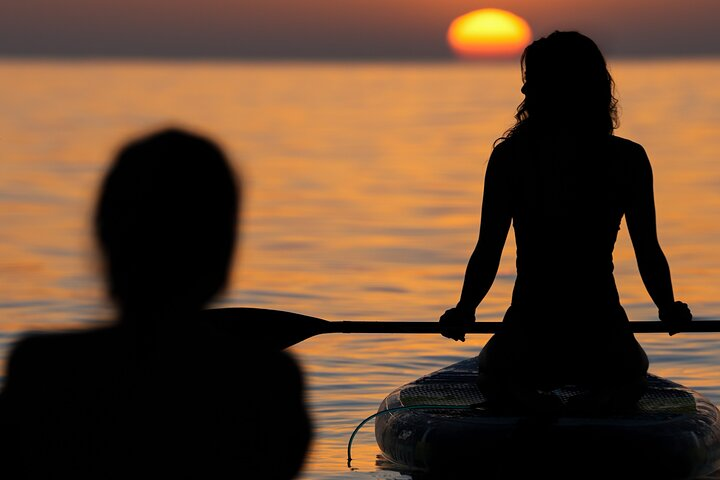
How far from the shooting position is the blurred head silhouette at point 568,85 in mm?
5121

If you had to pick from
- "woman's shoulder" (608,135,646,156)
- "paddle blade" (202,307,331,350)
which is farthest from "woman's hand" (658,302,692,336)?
"paddle blade" (202,307,331,350)

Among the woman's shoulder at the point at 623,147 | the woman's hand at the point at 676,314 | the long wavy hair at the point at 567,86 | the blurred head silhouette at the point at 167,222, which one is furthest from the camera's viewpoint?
the woman's hand at the point at 676,314

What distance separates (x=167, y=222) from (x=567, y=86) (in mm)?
3224

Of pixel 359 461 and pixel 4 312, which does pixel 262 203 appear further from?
pixel 359 461

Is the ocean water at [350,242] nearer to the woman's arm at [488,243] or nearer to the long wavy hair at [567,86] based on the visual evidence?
the woman's arm at [488,243]

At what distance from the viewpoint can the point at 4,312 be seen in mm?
11070

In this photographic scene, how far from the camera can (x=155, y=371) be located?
2.12m

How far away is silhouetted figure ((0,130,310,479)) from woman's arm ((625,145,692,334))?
10.5 ft

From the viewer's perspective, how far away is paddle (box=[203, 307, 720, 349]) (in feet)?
17.7

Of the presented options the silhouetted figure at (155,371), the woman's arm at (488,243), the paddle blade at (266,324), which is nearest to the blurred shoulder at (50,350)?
the silhouetted figure at (155,371)

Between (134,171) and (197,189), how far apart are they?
9 cm

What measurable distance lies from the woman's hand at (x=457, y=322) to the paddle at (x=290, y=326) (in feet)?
0.37

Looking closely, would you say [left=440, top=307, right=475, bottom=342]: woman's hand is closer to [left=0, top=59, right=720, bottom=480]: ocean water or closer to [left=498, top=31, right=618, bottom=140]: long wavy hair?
[left=498, top=31, right=618, bottom=140]: long wavy hair

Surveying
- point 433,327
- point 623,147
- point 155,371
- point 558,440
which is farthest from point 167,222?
point 433,327
